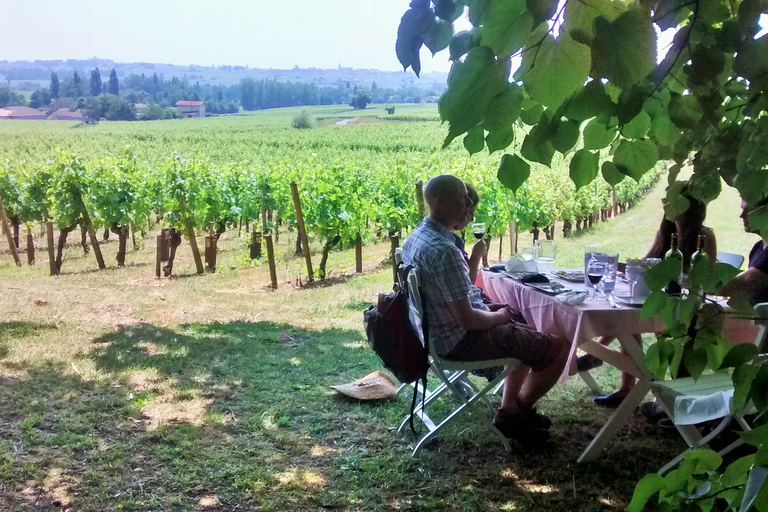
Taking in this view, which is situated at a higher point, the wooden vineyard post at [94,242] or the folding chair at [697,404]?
the folding chair at [697,404]

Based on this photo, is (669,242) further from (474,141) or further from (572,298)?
(474,141)

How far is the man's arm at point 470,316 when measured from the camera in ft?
9.97

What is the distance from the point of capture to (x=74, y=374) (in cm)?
423

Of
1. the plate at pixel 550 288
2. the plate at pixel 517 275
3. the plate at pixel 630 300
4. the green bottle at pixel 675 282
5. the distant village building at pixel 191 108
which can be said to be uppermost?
the distant village building at pixel 191 108

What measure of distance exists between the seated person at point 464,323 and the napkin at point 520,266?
0.52 metres

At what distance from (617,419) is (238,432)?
183cm

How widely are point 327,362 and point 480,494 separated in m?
2.15

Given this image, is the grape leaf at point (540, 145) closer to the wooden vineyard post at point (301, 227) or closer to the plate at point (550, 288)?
the plate at point (550, 288)

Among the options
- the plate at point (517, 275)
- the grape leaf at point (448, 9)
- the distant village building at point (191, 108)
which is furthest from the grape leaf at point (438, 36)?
the distant village building at point (191, 108)

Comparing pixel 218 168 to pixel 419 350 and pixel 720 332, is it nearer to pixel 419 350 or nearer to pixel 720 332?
pixel 419 350

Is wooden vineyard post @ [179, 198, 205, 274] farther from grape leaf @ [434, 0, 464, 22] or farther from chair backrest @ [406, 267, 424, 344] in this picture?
grape leaf @ [434, 0, 464, 22]

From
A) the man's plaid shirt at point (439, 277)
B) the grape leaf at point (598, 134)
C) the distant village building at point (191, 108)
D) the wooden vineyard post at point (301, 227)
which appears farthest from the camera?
the distant village building at point (191, 108)

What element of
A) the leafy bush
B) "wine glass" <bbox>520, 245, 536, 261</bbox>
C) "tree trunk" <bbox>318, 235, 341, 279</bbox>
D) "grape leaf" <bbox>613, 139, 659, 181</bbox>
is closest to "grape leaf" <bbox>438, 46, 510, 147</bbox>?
"grape leaf" <bbox>613, 139, 659, 181</bbox>

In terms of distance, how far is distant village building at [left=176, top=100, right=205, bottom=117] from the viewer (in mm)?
23438
